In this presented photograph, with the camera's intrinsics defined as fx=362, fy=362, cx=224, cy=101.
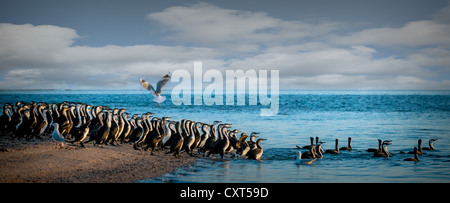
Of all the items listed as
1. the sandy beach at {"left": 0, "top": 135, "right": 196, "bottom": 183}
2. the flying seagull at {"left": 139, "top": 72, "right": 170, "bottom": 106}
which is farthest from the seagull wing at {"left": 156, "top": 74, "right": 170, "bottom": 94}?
the sandy beach at {"left": 0, "top": 135, "right": 196, "bottom": 183}

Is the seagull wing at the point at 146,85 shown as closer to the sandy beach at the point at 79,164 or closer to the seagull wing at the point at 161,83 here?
the seagull wing at the point at 161,83

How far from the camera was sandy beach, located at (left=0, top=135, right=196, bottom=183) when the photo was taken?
10281 millimetres

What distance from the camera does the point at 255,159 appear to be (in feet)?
48.6

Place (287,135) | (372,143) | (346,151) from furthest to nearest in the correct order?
(287,135)
(372,143)
(346,151)

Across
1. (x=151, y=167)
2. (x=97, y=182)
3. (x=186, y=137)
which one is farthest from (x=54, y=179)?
(x=186, y=137)

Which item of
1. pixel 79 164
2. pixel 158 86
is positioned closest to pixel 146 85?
pixel 158 86

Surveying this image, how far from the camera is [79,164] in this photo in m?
11.7

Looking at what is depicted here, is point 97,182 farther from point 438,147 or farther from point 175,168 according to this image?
point 438,147

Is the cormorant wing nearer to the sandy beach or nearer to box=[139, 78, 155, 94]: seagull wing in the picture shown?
box=[139, 78, 155, 94]: seagull wing

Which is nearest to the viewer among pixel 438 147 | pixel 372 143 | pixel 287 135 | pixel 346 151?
pixel 346 151

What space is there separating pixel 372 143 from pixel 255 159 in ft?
28.5

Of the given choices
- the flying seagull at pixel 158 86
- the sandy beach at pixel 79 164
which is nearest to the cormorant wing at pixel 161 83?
the flying seagull at pixel 158 86

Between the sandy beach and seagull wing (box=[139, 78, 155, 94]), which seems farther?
seagull wing (box=[139, 78, 155, 94])
